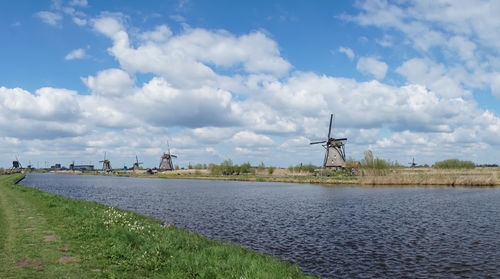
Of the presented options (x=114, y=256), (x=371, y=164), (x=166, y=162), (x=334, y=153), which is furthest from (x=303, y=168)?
(x=114, y=256)

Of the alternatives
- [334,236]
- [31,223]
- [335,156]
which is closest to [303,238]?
[334,236]

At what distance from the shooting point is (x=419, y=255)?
15164 mm

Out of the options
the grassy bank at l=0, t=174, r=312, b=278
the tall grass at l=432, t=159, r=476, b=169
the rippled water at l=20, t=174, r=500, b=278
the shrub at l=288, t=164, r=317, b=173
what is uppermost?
the tall grass at l=432, t=159, r=476, b=169

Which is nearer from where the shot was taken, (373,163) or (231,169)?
(373,163)

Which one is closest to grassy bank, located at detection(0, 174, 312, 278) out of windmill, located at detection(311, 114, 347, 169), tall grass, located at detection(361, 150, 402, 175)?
tall grass, located at detection(361, 150, 402, 175)

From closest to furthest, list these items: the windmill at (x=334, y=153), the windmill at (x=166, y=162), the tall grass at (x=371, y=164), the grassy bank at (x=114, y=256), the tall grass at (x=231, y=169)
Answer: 1. the grassy bank at (x=114, y=256)
2. the tall grass at (x=371, y=164)
3. the windmill at (x=334, y=153)
4. the tall grass at (x=231, y=169)
5. the windmill at (x=166, y=162)

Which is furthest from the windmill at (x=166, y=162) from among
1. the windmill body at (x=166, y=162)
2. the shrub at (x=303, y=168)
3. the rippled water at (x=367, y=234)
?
the rippled water at (x=367, y=234)

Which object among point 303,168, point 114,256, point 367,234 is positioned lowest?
point 367,234

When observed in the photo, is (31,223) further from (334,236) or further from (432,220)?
(432,220)

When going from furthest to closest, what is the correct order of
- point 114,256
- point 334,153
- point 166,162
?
1. point 166,162
2. point 334,153
3. point 114,256

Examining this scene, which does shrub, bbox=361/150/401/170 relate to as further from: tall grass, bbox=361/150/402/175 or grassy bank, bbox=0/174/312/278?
grassy bank, bbox=0/174/312/278

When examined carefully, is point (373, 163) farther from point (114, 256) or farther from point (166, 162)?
point (166, 162)

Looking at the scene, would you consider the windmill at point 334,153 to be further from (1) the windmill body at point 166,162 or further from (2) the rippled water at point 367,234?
(1) the windmill body at point 166,162

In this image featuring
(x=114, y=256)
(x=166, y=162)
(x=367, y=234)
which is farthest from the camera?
(x=166, y=162)
